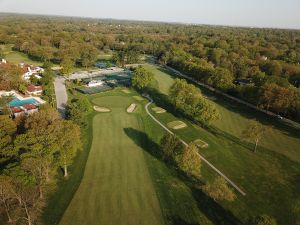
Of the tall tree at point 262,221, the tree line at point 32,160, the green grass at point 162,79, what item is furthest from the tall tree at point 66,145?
the green grass at point 162,79

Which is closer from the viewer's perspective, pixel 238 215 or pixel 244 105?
pixel 238 215

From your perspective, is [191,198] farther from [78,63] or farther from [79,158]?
[78,63]

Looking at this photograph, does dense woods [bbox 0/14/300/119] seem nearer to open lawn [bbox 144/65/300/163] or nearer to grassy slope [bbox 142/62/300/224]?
open lawn [bbox 144/65/300/163]

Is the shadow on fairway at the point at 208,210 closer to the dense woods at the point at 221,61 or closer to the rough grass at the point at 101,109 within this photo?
the rough grass at the point at 101,109

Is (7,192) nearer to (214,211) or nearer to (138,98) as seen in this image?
(214,211)


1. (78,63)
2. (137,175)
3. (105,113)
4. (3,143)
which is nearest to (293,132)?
(137,175)

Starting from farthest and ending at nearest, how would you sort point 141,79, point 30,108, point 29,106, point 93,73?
1. point 93,73
2. point 141,79
3. point 29,106
4. point 30,108

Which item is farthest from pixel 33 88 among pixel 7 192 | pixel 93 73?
pixel 7 192

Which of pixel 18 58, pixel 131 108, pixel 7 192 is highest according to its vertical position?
pixel 7 192
